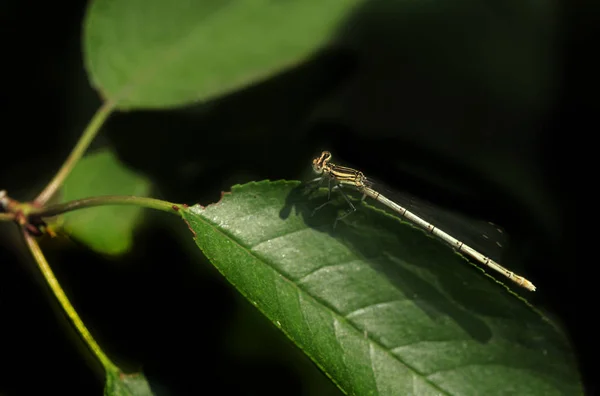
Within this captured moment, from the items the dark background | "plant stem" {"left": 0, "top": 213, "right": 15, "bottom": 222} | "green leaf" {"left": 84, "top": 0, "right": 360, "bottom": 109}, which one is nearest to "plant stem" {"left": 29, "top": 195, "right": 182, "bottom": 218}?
"plant stem" {"left": 0, "top": 213, "right": 15, "bottom": 222}

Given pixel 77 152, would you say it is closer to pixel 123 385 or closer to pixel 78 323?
pixel 78 323

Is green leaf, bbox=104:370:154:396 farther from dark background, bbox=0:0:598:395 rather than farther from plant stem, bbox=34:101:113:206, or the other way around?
plant stem, bbox=34:101:113:206

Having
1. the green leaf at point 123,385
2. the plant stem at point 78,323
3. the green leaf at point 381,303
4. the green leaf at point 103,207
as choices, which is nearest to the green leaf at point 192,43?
the green leaf at point 103,207

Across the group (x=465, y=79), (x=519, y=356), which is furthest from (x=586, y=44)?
(x=519, y=356)

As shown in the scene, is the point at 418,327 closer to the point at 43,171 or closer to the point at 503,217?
the point at 503,217

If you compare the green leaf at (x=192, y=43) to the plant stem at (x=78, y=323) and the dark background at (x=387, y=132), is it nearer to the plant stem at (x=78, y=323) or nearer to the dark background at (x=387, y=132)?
the dark background at (x=387, y=132)

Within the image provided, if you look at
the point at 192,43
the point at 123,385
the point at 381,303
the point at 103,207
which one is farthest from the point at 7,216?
the point at 381,303
